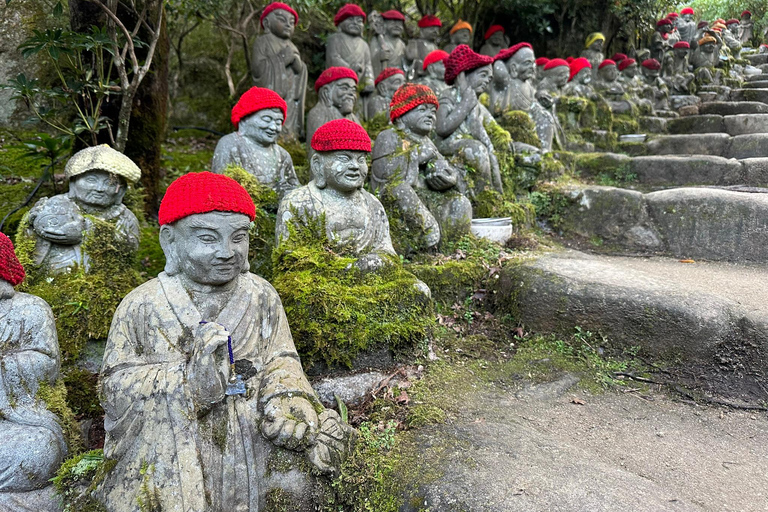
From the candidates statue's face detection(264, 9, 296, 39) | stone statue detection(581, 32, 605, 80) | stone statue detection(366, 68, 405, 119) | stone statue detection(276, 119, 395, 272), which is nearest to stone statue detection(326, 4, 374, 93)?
stone statue detection(366, 68, 405, 119)

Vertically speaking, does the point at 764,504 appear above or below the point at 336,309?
below

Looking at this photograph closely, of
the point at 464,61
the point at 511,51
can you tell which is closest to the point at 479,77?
the point at 464,61

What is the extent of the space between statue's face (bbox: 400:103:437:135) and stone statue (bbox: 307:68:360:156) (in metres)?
1.82

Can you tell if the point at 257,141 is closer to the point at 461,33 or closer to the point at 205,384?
the point at 205,384

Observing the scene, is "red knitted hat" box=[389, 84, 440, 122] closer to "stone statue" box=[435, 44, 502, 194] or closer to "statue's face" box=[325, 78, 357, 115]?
"stone statue" box=[435, 44, 502, 194]

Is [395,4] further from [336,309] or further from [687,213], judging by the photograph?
[336,309]

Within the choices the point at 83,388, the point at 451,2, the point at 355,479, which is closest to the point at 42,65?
the point at 83,388

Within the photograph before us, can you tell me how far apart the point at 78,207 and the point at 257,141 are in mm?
2100

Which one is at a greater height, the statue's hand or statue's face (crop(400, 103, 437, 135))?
statue's face (crop(400, 103, 437, 135))

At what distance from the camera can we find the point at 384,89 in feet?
32.0

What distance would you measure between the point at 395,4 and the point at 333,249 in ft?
38.5

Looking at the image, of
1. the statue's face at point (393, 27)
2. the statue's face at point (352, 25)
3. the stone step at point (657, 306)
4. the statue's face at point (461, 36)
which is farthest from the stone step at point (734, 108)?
the statue's face at point (352, 25)

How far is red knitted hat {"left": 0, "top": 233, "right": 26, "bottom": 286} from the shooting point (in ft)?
9.56

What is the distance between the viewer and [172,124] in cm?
1068
